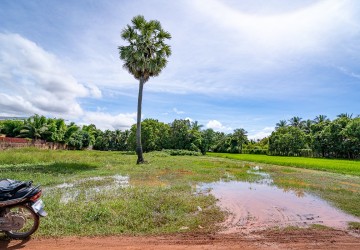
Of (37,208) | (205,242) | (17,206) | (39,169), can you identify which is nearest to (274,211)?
(205,242)

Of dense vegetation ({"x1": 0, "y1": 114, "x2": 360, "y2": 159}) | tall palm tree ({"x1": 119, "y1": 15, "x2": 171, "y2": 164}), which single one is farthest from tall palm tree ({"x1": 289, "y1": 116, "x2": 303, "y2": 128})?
tall palm tree ({"x1": 119, "y1": 15, "x2": 171, "y2": 164})

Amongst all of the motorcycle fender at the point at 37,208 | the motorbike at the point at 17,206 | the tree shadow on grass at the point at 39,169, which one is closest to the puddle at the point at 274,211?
the motorcycle fender at the point at 37,208

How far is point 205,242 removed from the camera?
18.5 ft

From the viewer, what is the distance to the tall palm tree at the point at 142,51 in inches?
957

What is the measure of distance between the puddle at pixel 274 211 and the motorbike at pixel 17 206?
4.46 meters

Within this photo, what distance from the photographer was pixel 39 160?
2361cm

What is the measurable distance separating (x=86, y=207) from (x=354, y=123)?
6180 cm

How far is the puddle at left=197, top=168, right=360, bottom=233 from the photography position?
293 inches

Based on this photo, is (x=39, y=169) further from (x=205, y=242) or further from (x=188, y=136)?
(x=188, y=136)

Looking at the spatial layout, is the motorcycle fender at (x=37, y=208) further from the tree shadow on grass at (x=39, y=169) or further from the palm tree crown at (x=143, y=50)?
the palm tree crown at (x=143, y=50)

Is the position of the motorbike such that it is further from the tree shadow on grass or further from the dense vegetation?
the dense vegetation

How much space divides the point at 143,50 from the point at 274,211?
19.4 meters

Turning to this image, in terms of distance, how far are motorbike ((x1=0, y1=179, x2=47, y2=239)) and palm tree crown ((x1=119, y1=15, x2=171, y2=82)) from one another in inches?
772

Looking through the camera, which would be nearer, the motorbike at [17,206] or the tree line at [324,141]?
the motorbike at [17,206]
